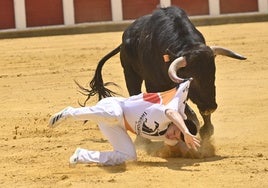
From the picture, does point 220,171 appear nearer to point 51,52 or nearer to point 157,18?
point 157,18

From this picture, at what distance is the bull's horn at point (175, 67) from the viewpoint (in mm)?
5230

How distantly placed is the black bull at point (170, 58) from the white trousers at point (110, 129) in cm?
49

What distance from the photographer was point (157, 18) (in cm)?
626

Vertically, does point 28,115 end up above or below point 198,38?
below

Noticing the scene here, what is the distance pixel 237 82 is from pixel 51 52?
466 centimetres

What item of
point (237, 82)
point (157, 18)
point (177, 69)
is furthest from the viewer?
point (237, 82)

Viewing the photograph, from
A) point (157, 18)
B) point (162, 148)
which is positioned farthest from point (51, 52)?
point (162, 148)

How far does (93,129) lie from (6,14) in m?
10.4

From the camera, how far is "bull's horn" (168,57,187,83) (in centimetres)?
523

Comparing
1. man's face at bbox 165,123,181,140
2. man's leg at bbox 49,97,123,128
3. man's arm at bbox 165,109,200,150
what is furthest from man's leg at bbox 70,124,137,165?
man's arm at bbox 165,109,200,150

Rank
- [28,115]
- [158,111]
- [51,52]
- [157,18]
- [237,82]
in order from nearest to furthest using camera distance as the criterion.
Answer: [158,111], [157,18], [28,115], [237,82], [51,52]

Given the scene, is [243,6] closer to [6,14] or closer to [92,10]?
[92,10]

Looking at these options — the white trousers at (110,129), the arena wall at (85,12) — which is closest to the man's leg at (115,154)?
the white trousers at (110,129)

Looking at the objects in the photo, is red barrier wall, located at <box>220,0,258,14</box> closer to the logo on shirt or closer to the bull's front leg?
the bull's front leg
